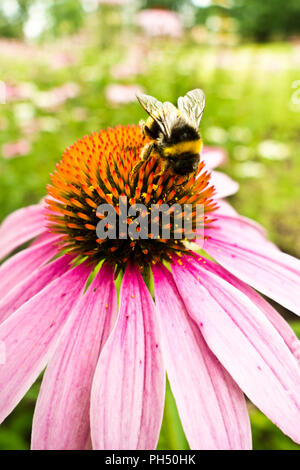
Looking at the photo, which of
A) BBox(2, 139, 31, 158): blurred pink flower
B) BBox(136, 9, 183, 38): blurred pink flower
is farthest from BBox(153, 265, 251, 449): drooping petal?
BBox(136, 9, 183, 38): blurred pink flower

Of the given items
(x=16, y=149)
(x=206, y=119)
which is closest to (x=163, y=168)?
(x=16, y=149)

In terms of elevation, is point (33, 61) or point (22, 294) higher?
point (33, 61)

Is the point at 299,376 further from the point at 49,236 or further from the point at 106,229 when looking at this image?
the point at 49,236

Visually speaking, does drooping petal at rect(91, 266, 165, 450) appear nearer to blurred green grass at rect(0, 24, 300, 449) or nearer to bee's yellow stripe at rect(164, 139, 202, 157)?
bee's yellow stripe at rect(164, 139, 202, 157)

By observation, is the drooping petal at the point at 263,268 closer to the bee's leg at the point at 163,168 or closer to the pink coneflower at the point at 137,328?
the pink coneflower at the point at 137,328

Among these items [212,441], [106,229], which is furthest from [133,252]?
[212,441]

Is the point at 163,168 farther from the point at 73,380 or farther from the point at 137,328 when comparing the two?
the point at 73,380
